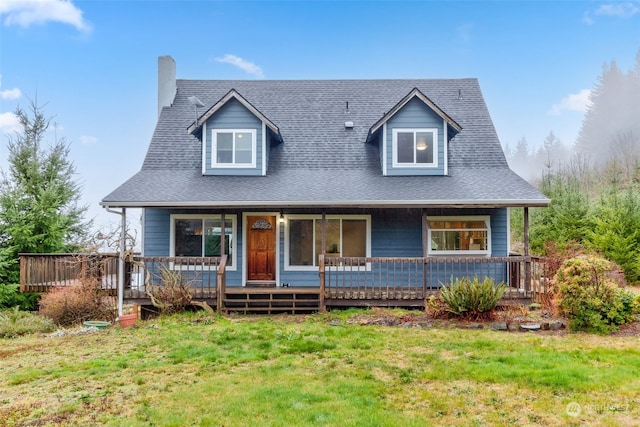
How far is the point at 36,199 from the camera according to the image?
1445cm

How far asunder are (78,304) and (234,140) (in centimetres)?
618

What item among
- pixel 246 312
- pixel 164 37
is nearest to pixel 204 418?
pixel 246 312

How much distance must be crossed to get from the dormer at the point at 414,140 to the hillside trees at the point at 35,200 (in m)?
11.4

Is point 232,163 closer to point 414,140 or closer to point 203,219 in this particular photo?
point 203,219

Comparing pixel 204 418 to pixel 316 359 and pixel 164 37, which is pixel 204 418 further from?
pixel 164 37

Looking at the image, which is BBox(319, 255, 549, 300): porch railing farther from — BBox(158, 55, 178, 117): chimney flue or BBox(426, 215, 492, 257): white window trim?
BBox(158, 55, 178, 117): chimney flue

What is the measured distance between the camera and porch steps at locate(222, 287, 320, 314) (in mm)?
10648

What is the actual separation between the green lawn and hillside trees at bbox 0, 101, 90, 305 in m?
6.60

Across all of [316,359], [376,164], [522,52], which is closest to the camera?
[316,359]

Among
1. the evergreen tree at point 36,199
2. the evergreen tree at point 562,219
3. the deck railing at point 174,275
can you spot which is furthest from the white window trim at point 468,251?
the evergreen tree at point 36,199

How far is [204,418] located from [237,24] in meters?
22.4

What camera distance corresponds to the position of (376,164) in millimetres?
12938

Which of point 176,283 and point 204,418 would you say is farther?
point 176,283

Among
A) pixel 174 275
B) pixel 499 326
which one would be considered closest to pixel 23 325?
pixel 174 275
